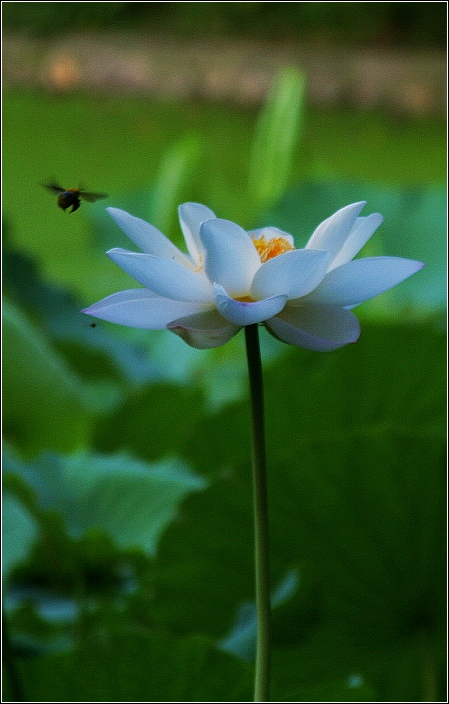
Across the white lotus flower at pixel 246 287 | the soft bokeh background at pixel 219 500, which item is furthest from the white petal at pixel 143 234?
the soft bokeh background at pixel 219 500

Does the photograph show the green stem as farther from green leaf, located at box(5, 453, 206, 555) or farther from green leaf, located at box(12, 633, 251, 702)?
green leaf, located at box(5, 453, 206, 555)

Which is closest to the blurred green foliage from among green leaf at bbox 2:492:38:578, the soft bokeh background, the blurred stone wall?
the blurred stone wall

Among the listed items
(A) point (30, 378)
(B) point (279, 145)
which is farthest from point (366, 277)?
(B) point (279, 145)

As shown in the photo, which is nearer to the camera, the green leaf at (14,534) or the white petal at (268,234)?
the white petal at (268,234)

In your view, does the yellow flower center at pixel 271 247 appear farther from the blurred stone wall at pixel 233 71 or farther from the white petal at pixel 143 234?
the blurred stone wall at pixel 233 71

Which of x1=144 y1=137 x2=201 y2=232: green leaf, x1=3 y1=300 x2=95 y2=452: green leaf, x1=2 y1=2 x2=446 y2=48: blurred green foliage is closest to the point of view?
x1=3 y1=300 x2=95 y2=452: green leaf

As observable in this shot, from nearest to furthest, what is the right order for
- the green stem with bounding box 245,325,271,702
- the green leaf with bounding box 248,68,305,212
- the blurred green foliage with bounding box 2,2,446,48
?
1. the green stem with bounding box 245,325,271,702
2. the green leaf with bounding box 248,68,305,212
3. the blurred green foliage with bounding box 2,2,446,48
